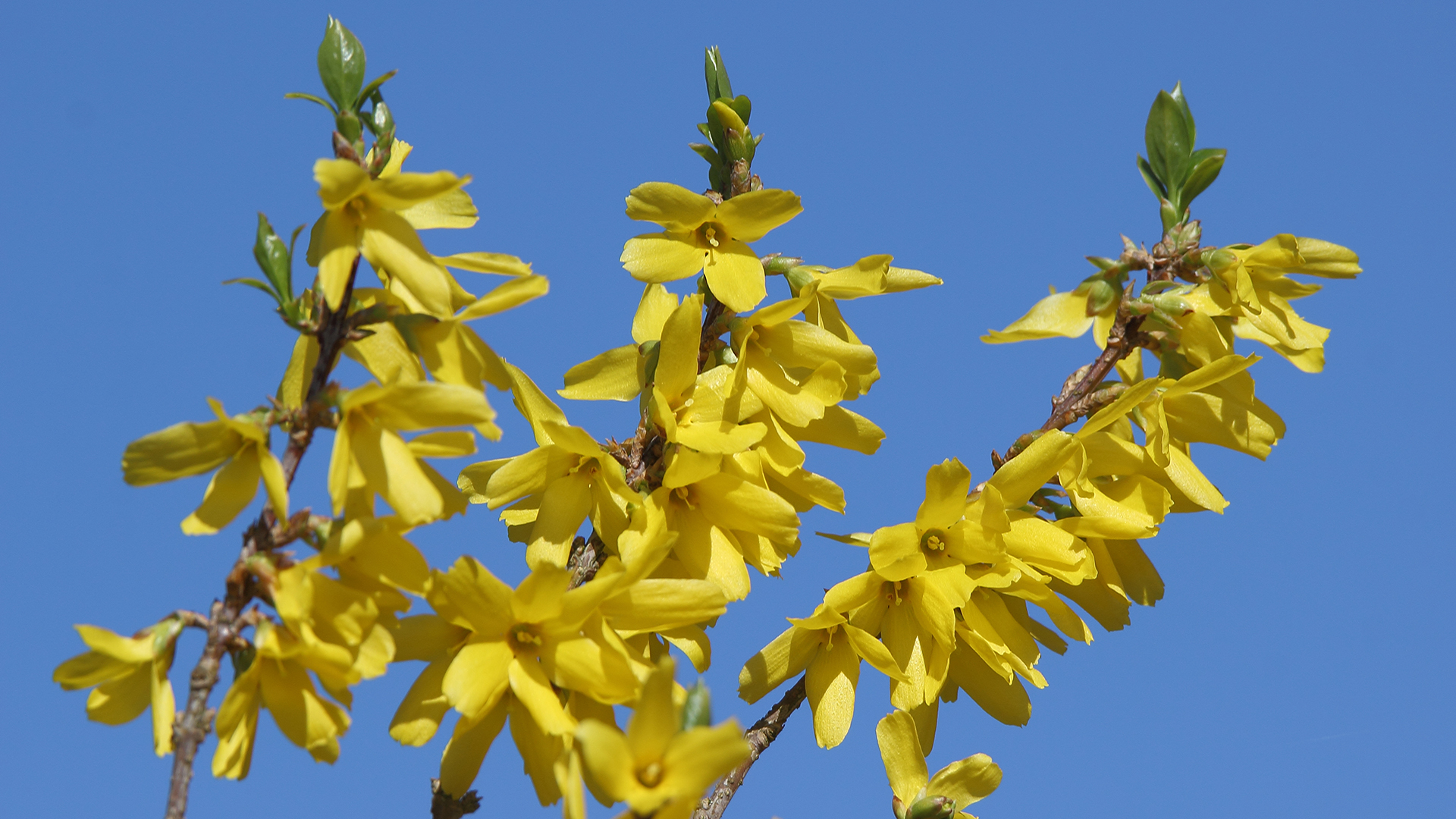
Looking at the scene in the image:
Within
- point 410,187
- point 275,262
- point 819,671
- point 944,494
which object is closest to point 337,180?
point 410,187

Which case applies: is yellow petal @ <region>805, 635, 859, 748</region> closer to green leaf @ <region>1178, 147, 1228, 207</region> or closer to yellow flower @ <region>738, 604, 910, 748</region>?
yellow flower @ <region>738, 604, 910, 748</region>

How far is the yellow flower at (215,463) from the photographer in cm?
119

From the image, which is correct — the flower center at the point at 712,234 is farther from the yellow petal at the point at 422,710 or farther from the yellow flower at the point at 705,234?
the yellow petal at the point at 422,710

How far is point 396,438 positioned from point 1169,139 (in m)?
1.43

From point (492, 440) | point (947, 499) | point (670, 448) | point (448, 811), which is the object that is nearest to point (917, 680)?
point (947, 499)

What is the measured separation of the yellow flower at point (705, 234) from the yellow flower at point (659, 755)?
0.77 m

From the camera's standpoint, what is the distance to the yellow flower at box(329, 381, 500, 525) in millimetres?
1184

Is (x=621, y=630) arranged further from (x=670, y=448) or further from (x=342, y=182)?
(x=342, y=182)

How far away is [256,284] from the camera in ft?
4.44

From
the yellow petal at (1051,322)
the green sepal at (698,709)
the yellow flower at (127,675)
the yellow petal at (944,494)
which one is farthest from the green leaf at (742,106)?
the yellow flower at (127,675)

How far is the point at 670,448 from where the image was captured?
1620 mm

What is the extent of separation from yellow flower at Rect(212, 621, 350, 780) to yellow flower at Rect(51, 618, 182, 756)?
0.06 metres

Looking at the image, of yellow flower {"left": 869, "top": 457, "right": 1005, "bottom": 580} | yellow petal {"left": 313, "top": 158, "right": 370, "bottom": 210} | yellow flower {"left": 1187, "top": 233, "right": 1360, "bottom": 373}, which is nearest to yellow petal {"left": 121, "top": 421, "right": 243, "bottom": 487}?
yellow petal {"left": 313, "top": 158, "right": 370, "bottom": 210}

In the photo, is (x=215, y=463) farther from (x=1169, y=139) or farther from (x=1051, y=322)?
(x=1169, y=139)
